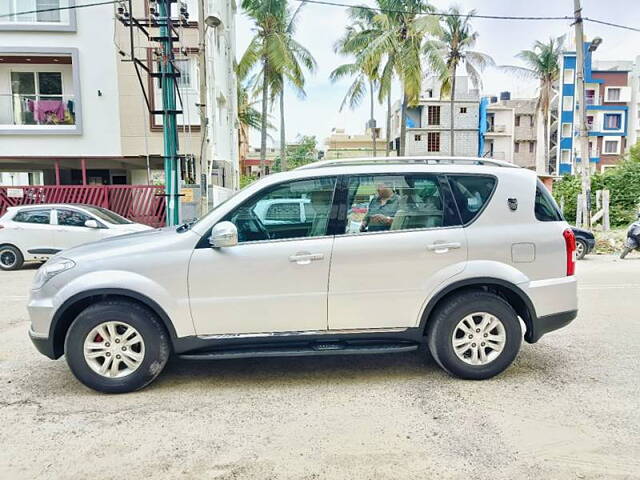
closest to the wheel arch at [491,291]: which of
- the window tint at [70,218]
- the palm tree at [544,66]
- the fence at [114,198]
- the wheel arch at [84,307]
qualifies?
the wheel arch at [84,307]

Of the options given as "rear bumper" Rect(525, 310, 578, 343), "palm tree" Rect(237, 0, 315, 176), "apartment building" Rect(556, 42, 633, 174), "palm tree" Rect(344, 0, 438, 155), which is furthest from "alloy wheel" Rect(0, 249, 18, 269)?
"apartment building" Rect(556, 42, 633, 174)

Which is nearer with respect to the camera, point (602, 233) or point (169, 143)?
point (169, 143)

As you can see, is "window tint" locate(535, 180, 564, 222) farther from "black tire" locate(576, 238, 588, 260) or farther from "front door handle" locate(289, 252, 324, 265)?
"black tire" locate(576, 238, 588, 260)

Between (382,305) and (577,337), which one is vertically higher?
(382,305)

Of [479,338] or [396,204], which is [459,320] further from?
[396,204]

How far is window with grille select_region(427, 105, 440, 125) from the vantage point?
41531mm

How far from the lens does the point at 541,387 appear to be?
3.81 m

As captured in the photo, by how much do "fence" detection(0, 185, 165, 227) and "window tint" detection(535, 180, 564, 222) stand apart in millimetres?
12965

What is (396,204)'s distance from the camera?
154 inches

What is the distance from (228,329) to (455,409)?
6.06 feet

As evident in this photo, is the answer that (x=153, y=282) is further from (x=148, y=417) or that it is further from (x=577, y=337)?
(x=577, y=337)

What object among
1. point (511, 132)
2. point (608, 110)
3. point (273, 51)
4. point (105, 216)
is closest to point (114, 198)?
point (105, 216)

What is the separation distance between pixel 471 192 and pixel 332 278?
56.0 inches

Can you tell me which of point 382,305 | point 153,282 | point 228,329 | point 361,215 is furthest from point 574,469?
point 153,282
